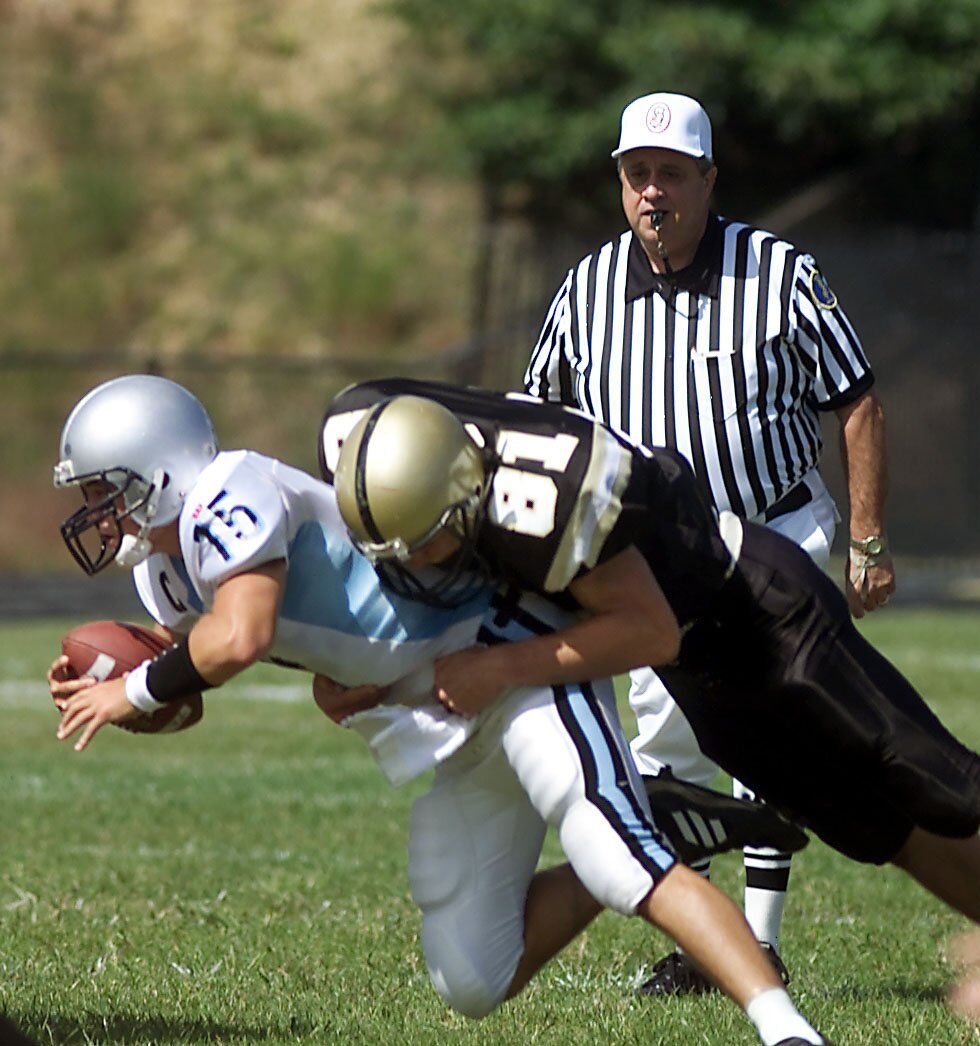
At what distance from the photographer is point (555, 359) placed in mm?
4602

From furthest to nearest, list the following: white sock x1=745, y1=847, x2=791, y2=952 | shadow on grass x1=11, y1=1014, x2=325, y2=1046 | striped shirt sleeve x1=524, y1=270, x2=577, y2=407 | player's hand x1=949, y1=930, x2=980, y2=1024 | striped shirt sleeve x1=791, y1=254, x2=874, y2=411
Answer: striped shirt sleeve x1=524, y1=270, x2=577, y2=407 → striped shirt sleeve x1=791, y1=254, x2=874, y2=411 → white sock x1=745, y1=847, x2=791, y2=952 → player's hand x1=949, y1=930, x2=980, y2=1024 → shadow on grass x1=11, y1=1014, x2=325, y2=1046

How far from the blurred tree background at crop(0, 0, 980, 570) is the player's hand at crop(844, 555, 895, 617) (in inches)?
472

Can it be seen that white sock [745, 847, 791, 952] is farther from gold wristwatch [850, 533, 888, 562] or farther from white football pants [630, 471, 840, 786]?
gold wristwatch [850, 533, 888, 562]

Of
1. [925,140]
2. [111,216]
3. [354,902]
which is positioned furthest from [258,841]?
[111,216]

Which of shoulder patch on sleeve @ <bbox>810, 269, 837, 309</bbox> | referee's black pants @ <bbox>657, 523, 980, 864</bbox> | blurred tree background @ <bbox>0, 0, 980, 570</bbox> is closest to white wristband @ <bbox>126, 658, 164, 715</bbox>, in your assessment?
referee's black pants @ <bbox>657, 523, 980, 864</bbox>

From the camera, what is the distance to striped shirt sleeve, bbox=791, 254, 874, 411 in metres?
4.38

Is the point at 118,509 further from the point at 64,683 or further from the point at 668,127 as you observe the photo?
the point at 668,127

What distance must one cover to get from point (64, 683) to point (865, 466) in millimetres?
1988

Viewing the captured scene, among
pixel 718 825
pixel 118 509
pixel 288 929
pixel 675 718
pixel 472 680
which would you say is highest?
pixel 118 509

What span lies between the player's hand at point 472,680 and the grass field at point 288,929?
737mm

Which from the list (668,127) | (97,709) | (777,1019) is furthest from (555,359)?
(777,1019)

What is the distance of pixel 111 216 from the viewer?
2081 centimetres

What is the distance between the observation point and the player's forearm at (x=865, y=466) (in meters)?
4.40

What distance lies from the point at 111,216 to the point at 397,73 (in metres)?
3.51
